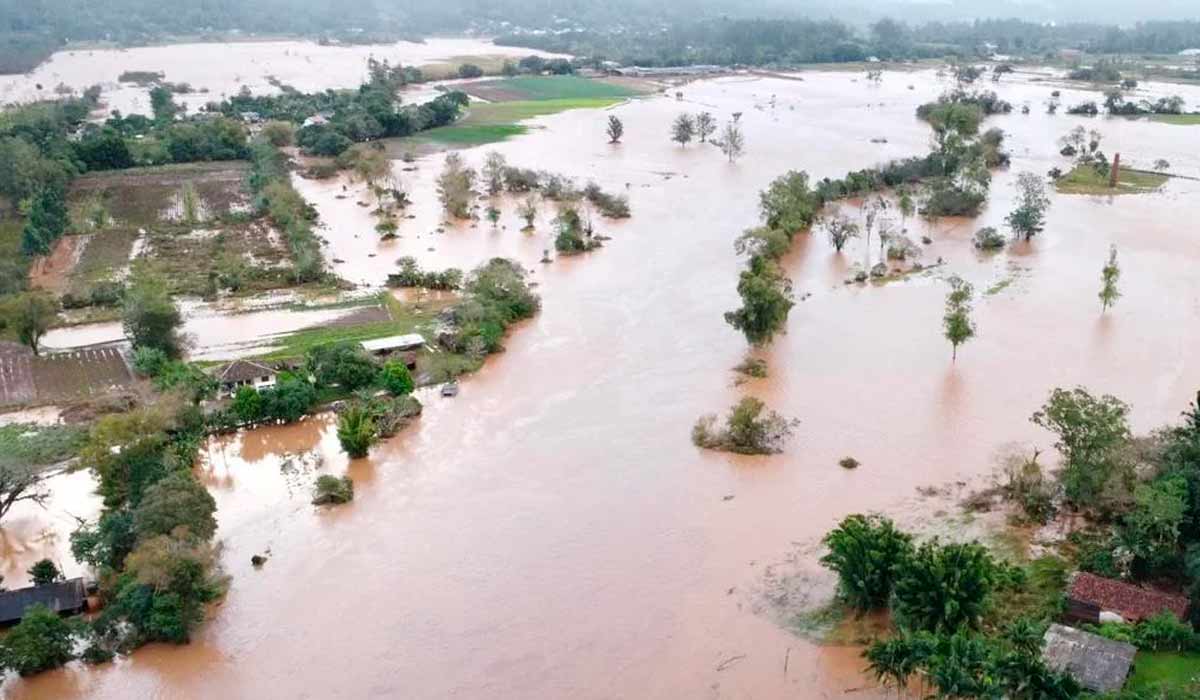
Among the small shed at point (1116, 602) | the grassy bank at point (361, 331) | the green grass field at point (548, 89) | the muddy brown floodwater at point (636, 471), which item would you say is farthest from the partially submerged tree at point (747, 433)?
the green grass field at point (548, 89)

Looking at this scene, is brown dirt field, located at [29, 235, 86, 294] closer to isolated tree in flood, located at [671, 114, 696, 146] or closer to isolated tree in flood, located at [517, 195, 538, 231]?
isolated tree in flood, located at [517, 195, 538, 231]

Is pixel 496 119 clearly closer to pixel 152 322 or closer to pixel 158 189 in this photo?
pixel 158 189

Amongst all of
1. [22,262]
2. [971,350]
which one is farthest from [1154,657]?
[22,262]

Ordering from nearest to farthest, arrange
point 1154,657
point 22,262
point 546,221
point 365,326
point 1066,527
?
point 1154,657 < point 1066,527 < point 365,326 < point 22,262 < point 546,221

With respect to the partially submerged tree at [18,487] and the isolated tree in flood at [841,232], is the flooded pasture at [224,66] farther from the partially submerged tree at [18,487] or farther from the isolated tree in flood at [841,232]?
the partially submerged tree at [18,487]

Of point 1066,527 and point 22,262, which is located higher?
point 22,262

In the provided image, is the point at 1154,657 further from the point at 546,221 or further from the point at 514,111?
the point at 514,111
